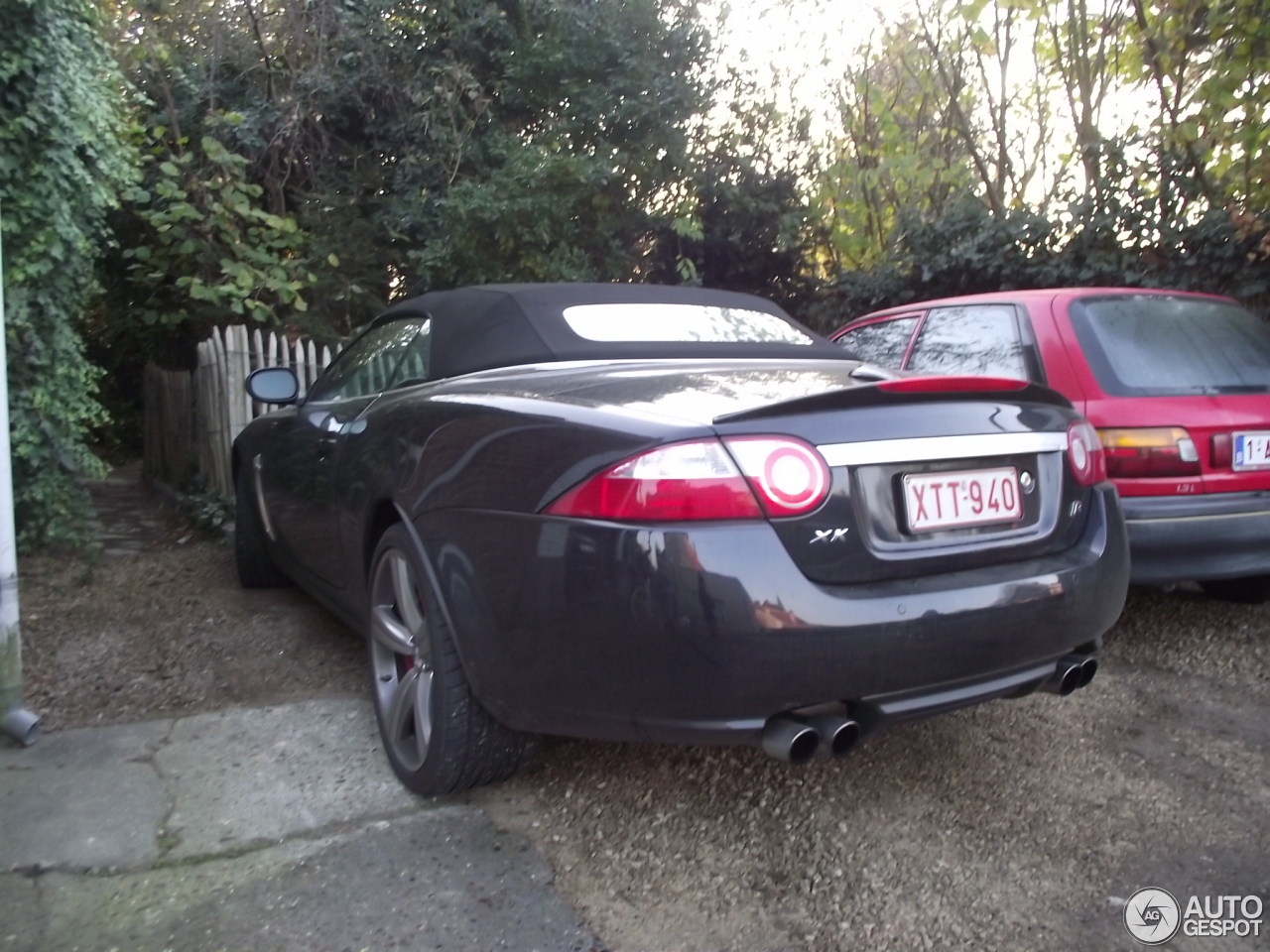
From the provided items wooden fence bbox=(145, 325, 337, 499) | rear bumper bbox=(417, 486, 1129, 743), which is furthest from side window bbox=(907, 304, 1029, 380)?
wooden fence bbox=(145, 325, 337, 499)

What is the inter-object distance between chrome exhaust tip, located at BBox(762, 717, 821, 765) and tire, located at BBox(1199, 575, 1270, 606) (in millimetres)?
3164

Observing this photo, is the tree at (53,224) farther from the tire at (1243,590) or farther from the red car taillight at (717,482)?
the tire at (1243,590)

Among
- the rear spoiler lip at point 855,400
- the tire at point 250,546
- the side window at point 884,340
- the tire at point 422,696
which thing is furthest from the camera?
the side window at point 884,340

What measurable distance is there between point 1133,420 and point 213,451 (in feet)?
20.9

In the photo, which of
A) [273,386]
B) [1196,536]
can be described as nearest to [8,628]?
[273,386]

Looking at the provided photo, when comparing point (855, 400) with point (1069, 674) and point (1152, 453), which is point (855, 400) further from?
point (1152, 453)

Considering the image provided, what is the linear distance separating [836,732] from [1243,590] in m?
3.39

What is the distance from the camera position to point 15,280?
17.1ft

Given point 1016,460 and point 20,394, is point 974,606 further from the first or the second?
point 20,394

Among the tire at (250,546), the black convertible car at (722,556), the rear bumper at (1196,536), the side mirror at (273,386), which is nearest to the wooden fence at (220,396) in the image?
the tire at (250,546)

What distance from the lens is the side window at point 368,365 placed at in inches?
157

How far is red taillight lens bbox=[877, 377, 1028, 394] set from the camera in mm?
2527

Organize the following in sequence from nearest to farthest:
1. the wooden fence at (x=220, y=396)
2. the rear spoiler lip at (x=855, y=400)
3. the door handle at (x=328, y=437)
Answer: the rear spoiler lip at (x=855, y=400)
the door handle at (x=328, y=437)
the wooden fence at (x=220, y=396)

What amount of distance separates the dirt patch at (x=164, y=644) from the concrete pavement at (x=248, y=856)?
1.32 ft
